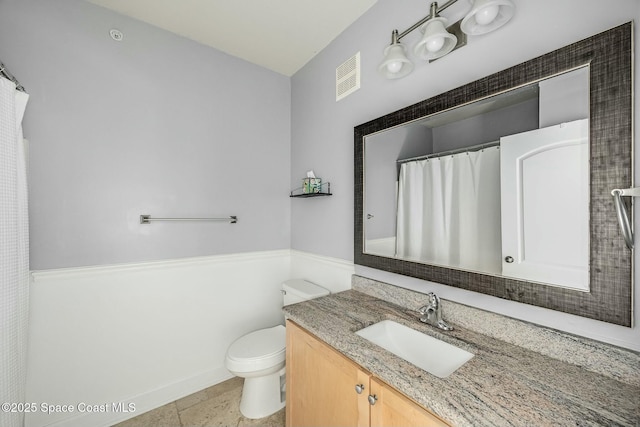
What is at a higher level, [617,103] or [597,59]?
[597,59]

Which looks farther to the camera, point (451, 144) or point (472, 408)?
point (451, 144)

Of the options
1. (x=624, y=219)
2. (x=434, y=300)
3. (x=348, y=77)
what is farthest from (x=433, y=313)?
(x=348, y=77)

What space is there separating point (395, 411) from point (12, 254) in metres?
1.66

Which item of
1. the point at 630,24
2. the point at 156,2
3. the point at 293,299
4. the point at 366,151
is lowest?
the point at 293,299

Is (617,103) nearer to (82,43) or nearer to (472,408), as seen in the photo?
(472,408)

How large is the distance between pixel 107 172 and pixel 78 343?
1009mm

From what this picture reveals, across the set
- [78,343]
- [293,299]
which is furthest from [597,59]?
[78,343]

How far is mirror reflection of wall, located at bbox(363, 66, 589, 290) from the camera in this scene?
2.81 ft

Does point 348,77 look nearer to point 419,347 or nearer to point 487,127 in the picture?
point 487,127

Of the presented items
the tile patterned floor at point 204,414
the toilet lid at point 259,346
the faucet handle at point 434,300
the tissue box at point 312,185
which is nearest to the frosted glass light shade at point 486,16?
the faucet handle at point 434,300

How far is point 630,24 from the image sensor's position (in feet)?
2.43

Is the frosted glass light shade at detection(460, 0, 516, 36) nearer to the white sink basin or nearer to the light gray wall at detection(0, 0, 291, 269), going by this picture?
the white sink basin

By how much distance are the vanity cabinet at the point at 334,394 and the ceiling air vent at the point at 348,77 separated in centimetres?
146

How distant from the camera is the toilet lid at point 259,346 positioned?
5.17 feet
